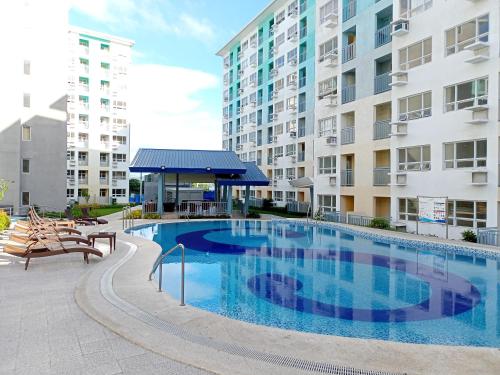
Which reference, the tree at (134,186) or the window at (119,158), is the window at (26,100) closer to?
the window at (119,158)

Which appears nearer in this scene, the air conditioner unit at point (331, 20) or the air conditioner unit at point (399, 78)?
the air conditioner unit at point (399, 78)

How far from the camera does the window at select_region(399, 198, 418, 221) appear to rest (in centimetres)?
2220

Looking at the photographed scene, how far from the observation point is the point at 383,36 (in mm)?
25047

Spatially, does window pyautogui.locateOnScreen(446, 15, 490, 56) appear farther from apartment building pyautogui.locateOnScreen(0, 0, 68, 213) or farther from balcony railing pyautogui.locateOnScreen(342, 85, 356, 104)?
apartment building pyautogui.locateOnScreen(0, 0, 68, 213)

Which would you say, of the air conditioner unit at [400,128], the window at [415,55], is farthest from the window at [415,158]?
the window at [415,55]

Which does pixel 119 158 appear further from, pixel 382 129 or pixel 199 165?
pixel 382 129

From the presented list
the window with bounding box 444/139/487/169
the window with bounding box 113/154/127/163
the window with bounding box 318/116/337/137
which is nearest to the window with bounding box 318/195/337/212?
the window with bounding box 318/116/337/137

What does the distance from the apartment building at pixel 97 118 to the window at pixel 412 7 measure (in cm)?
3970

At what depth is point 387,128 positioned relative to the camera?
2462cm

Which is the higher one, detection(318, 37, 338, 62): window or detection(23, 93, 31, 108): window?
detection(318, 37, 338, 62): window

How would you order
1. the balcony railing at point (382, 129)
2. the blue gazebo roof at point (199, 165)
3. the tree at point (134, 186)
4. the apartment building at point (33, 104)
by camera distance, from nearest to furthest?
1. the balcony railing at point (382, 129)
2. the apartment building at point (33, 104)
3. the blue gazebo roof at point (199, 165)
4. the tree at point (134, 186)

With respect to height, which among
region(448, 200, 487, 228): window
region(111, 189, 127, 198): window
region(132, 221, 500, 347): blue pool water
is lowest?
region(132, 221, 500, 347): blue pool water

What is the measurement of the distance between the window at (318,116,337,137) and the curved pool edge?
2477cm

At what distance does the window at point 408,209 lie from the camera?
2220 centimetres
